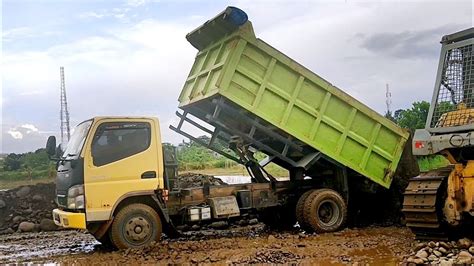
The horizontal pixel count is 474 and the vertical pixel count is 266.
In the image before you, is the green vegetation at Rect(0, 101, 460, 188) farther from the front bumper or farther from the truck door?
the front bumper

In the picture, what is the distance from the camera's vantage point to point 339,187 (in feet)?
33.9

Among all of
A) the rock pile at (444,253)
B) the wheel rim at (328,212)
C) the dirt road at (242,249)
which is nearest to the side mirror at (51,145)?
the dirt road at (242,249)

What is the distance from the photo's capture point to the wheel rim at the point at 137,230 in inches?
335

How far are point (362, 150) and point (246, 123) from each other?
2108 mm

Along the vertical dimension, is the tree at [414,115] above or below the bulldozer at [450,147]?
above

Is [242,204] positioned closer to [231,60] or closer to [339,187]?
[339,187]

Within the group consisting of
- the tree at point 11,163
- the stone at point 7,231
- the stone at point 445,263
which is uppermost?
the tree at point 11,163

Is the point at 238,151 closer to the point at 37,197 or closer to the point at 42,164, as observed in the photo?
the point at 37,197

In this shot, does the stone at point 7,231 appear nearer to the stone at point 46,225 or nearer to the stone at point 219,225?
the stone at point 46,225

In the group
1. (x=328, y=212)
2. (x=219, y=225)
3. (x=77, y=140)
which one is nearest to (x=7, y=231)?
(x=77, y=140)

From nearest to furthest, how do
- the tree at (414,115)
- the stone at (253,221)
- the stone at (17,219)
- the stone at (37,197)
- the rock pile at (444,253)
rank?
the rock pile at (444,253)
the stone at (253,221)
the stone at (17,219)
the stone at (37,197)
the tree at (414,115)

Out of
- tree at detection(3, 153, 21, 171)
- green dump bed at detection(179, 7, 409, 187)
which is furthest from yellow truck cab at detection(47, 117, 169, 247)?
tree at detection(3, 153, 21, 171)

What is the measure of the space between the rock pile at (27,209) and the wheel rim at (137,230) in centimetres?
429

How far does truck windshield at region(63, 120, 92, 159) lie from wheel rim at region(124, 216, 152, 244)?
4.26 feet
